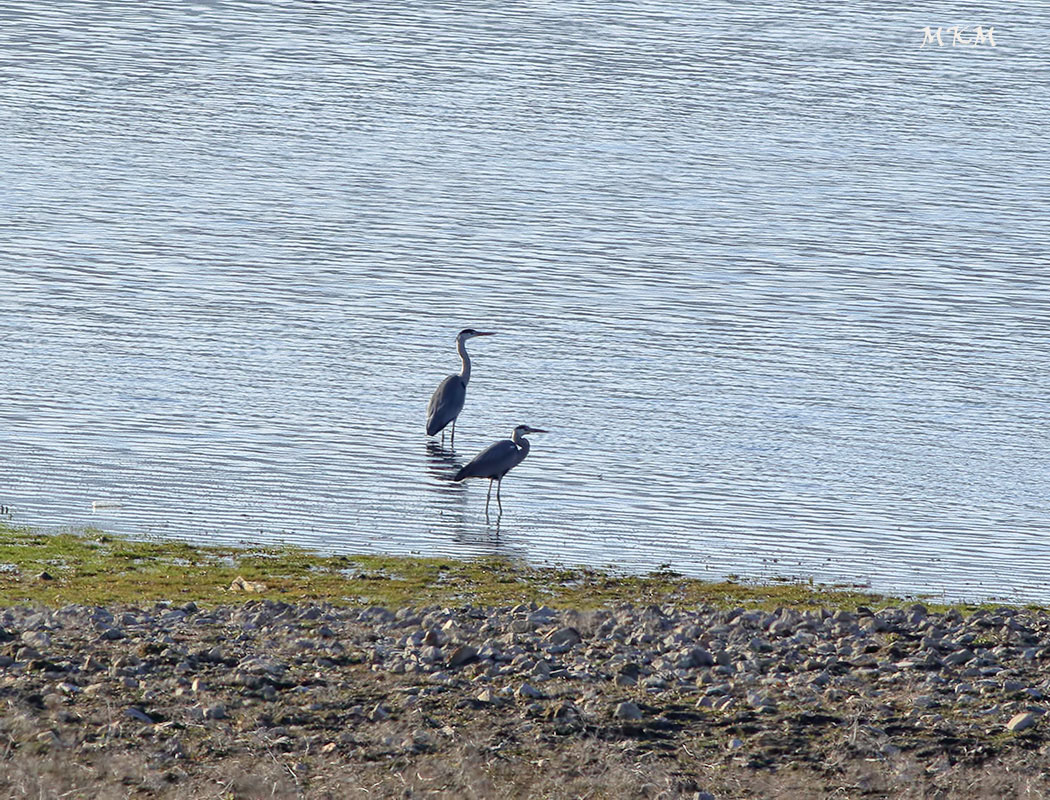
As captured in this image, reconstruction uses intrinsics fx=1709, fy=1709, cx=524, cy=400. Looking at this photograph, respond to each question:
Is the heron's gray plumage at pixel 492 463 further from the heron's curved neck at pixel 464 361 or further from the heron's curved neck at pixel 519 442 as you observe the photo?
the heron's curved neck at pixel 464 361

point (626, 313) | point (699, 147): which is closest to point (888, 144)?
point (699, 147)

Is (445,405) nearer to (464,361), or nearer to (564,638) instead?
(464,361)

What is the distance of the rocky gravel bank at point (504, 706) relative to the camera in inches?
445

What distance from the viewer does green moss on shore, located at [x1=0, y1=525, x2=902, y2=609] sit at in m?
15.9

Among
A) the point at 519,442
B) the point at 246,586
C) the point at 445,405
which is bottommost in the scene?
the point at 445,405

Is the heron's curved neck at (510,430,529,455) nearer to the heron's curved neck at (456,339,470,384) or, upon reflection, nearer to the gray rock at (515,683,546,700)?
the heron's curved neck at (456,339,470,384)

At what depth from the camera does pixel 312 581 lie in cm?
1675

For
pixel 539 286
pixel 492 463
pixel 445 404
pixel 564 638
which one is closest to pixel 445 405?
pixel 445 404

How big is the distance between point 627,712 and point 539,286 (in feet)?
78.6

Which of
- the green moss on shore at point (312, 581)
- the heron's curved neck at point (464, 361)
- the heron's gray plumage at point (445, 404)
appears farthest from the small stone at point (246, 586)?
the heron's curved neck at point (464, 361)

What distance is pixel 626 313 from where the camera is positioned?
33.8 meters

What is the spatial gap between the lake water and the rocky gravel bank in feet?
16.1

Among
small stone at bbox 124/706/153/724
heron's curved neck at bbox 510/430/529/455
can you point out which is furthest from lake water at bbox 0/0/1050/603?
small stone at bbox 124/706/153/724

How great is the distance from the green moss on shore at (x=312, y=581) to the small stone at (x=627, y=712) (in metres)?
3.85
